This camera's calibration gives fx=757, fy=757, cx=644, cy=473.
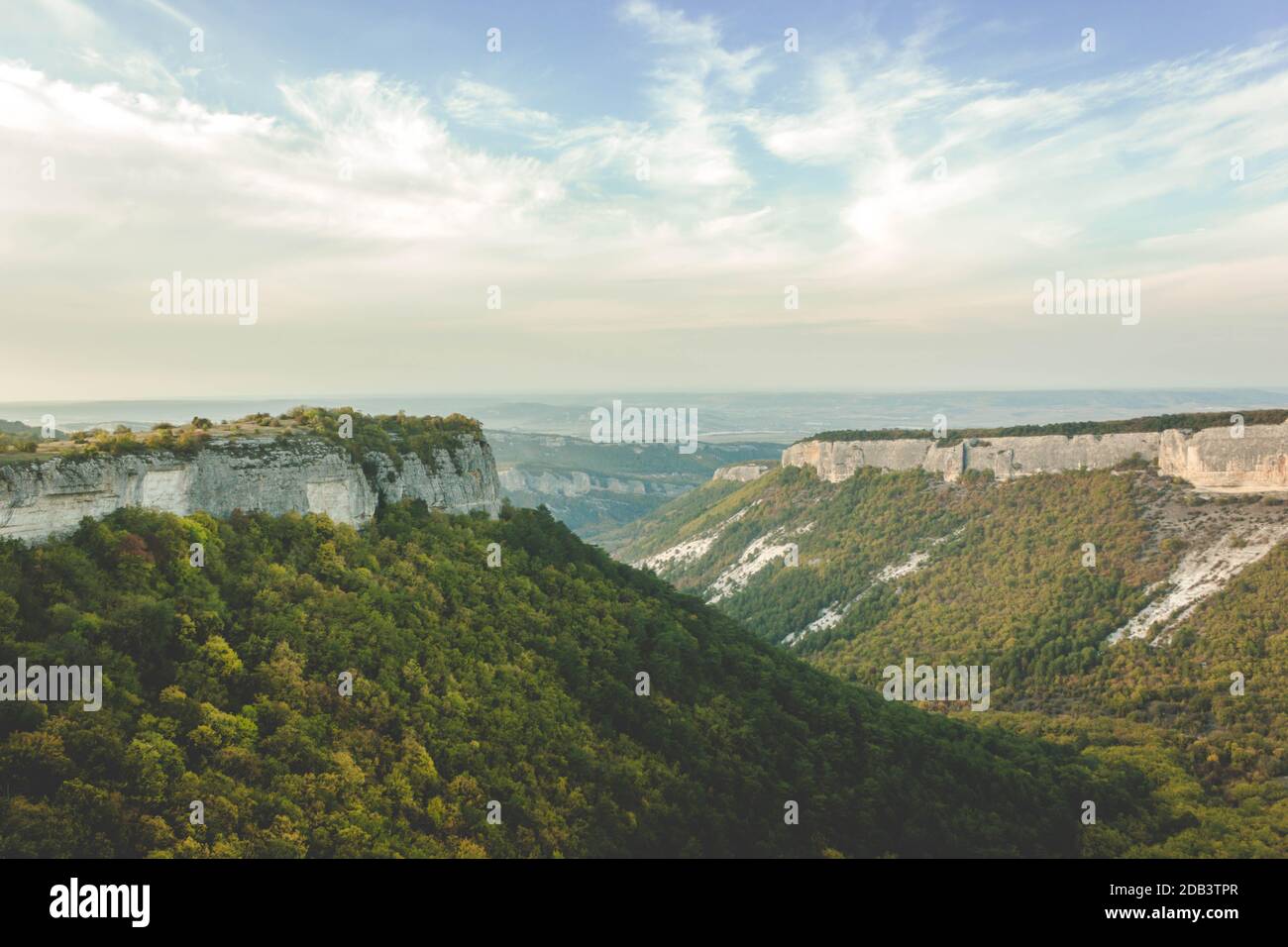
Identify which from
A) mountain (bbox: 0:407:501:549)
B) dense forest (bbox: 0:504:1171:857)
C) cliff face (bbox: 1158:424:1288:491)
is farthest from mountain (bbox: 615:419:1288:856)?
mountain (bbox: 0:407:501:549)

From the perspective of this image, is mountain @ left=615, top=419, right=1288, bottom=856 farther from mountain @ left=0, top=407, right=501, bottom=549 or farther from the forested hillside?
mountain @ left=0, top=407, right=501, bottom=549

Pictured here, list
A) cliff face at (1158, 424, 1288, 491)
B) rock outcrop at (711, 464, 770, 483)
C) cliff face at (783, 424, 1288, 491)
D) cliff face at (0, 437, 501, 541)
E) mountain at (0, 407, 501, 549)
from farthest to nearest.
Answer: rock outcrop at (711, 464, 770, 483) → cliff face at (783, 424, 1288, 491) → cliff face at (1158, 424, 1288, 491) → mountain at (0, 407, 501, 549) → cliff face at (0, 437, 501, 541)

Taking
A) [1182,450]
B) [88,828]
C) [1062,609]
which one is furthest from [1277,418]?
[88,828]

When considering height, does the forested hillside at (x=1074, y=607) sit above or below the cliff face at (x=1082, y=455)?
below

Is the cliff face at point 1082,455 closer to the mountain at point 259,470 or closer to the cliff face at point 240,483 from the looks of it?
the mountain at point 259,470

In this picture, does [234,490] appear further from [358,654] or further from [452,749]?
[452,749]

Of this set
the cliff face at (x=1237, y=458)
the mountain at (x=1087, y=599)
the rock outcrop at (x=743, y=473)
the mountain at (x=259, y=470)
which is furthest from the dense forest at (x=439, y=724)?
the rock outcrop at (x=743, y=473)
